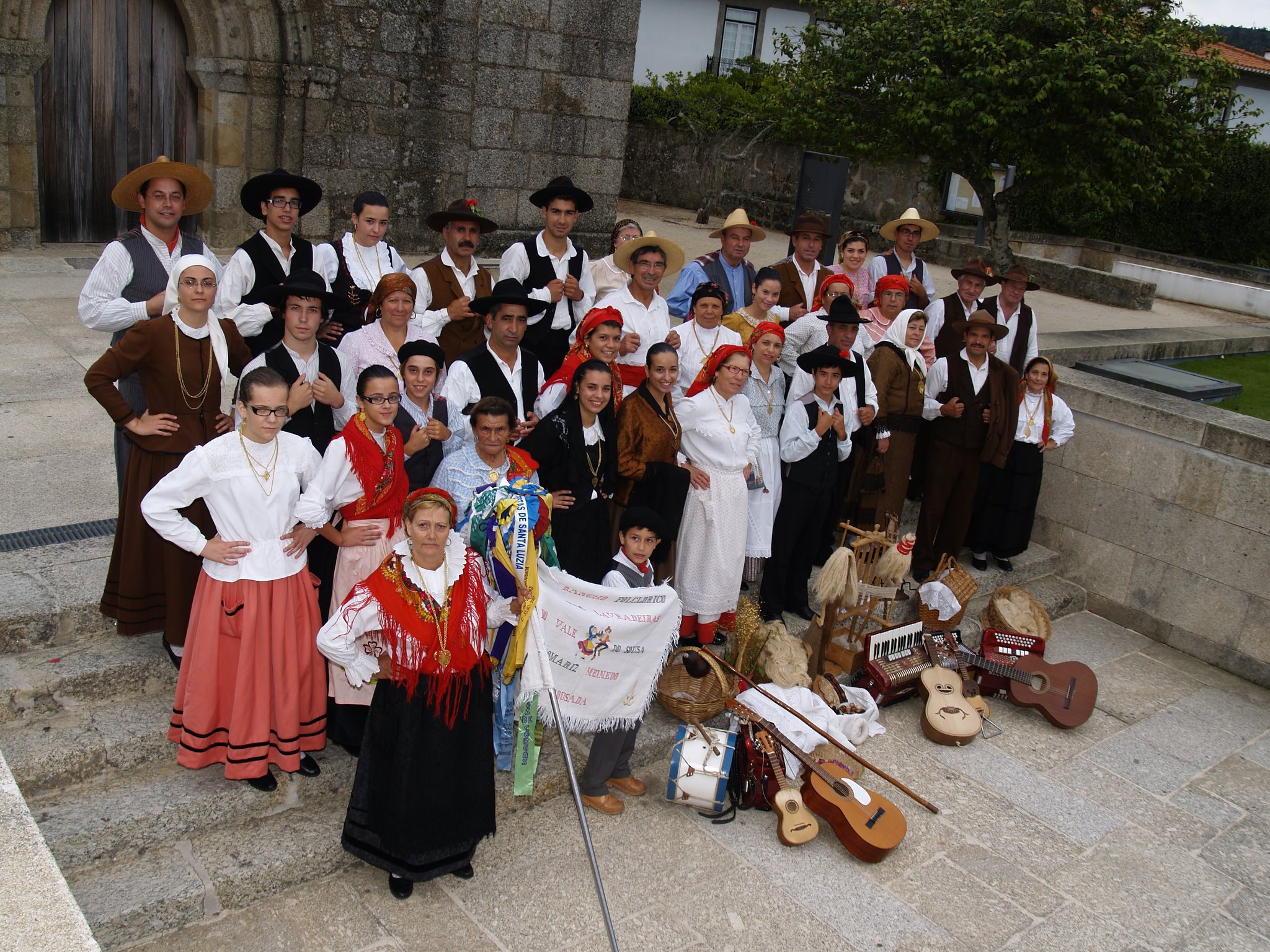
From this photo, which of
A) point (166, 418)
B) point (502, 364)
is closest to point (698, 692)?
point (502, 364)

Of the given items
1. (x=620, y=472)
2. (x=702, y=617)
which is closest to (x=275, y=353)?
(x=620, y=472)

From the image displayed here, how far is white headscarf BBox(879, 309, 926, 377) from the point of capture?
701cm

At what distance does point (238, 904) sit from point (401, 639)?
1.26 m

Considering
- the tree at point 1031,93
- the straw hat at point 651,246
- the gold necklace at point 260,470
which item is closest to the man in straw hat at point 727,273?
the straw hat at point 651,246

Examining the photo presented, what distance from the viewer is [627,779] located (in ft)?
17.0

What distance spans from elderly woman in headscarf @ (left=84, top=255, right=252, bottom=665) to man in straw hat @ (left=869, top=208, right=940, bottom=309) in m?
4.91

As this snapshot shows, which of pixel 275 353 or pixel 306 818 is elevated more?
pixel 275 353

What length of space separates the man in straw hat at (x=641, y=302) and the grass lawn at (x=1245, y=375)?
531cm

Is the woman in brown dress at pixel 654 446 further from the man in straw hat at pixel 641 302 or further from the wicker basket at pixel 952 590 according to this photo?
the wicker basket at pixel 952 590

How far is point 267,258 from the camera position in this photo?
219 inches

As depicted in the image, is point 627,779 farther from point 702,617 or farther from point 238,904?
point 238,904

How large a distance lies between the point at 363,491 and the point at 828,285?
3.89 meters

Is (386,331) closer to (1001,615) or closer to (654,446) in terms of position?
(654,446)

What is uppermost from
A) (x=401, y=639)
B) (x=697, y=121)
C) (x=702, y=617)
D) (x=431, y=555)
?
(x=697, y=121)
